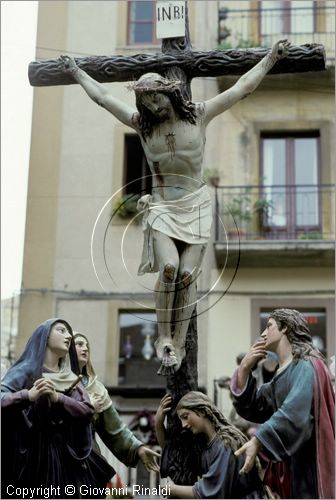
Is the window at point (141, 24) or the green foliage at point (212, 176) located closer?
the green foliage at point (212, 176)

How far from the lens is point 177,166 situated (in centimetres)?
789

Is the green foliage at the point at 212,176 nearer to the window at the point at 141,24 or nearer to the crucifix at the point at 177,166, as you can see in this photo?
the window at the point at 141,24

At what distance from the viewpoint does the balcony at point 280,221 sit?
60.9ft

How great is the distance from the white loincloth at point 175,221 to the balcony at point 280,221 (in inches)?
418

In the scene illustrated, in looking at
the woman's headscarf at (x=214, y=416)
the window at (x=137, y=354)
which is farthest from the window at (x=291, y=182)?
the woman's headscarf at (x=214, y=416)

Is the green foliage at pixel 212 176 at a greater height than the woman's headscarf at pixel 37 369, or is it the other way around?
the green foliage at pixel 212 176

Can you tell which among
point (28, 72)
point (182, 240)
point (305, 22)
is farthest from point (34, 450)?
point (305, 22)

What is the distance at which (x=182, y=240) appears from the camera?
7.72 m

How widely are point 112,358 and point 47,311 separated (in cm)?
118

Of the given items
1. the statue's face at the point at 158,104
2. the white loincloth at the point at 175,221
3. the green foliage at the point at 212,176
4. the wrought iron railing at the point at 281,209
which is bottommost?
the white loincloth at the point at 175,221

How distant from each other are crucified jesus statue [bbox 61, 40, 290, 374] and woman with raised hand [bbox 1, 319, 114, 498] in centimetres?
61

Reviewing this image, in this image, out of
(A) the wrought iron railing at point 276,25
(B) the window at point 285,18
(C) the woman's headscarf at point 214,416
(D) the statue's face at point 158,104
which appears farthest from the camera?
(B) the window at point 285,18

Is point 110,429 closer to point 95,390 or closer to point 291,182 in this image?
point 95,390

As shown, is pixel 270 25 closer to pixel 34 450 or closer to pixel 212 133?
pixel 212 133
